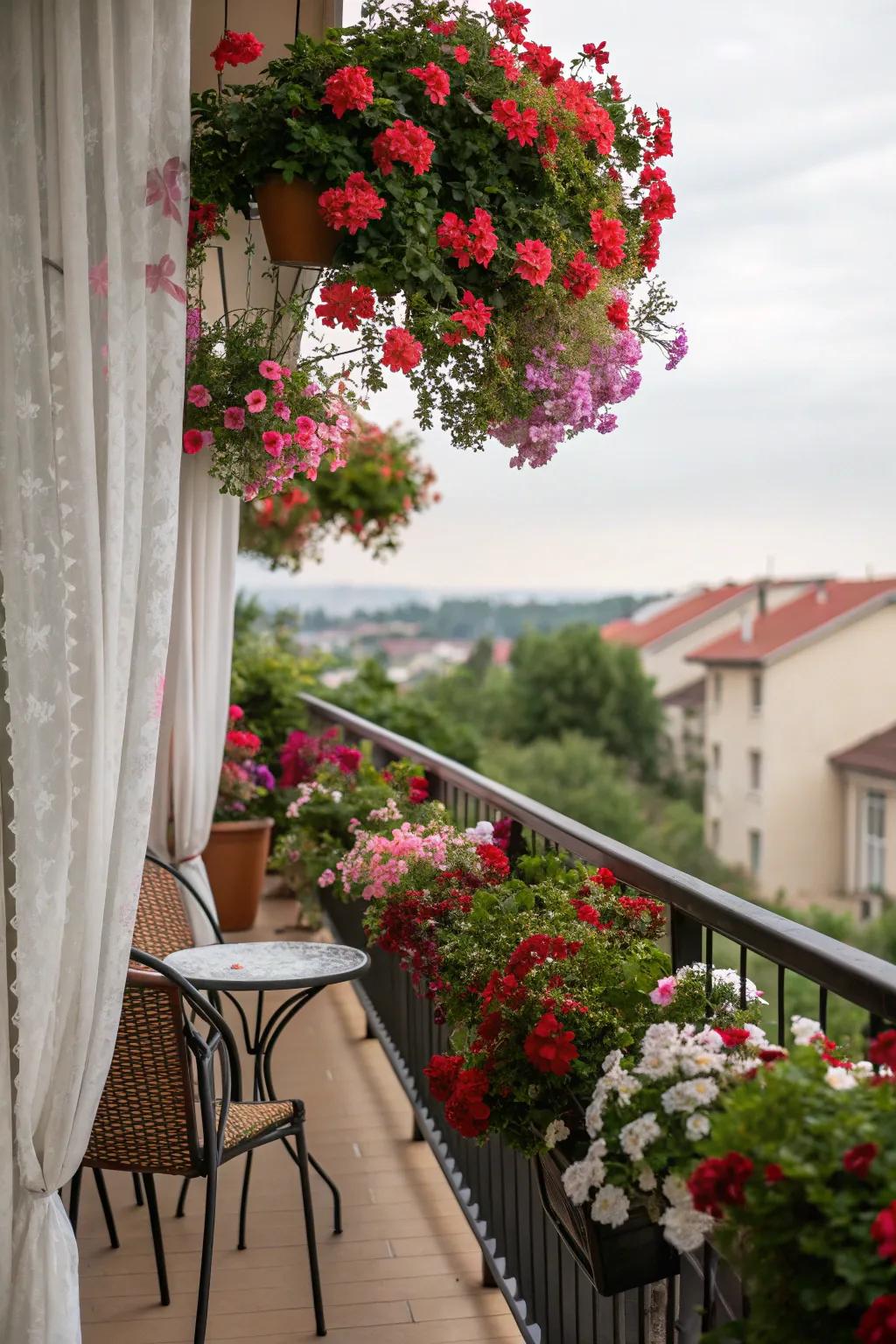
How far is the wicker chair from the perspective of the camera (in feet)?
6.96

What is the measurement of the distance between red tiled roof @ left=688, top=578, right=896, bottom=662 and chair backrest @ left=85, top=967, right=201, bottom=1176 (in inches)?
1701

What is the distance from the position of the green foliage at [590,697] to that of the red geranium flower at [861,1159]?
159ft

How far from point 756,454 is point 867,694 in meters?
10.4

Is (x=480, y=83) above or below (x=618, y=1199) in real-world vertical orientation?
above

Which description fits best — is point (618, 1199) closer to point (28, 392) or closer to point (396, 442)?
point (28, 392)

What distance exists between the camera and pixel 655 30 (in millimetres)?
26281

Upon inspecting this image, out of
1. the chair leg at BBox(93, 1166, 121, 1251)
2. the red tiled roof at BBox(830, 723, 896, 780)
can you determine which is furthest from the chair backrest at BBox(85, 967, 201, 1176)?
the red tiled roof at BBox(830, 723, 896, 780)

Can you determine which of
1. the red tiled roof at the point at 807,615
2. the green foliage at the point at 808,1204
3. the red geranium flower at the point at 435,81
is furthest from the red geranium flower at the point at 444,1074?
the red tiled roof at the point at 807,615

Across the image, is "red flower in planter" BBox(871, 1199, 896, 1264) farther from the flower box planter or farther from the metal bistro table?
the metal bistro table

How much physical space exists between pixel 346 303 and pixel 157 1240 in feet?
6.06

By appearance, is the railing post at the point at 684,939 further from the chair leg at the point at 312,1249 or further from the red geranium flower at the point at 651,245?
the red geranium flower at the point at 651,245

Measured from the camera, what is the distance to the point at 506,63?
80.8 inches

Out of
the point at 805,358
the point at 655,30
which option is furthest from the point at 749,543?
the point at 655,30

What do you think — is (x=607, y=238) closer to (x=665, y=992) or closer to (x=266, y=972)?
(x=665, y=992)
